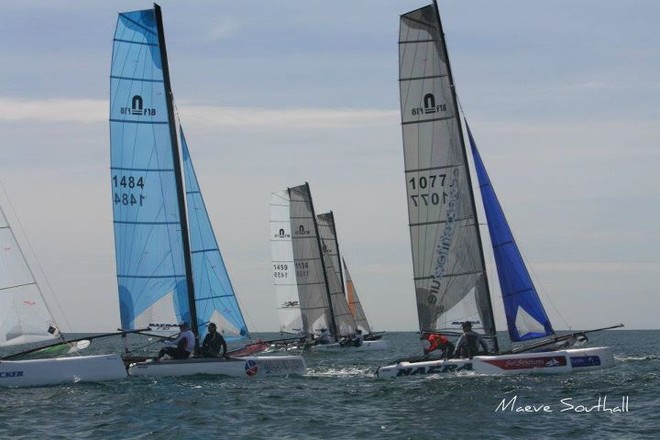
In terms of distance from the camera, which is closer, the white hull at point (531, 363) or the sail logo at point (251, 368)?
the white hull at point (531, 363)

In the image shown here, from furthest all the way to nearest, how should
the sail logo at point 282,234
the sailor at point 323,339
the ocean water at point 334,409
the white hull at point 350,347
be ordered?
the sail logo at point 282,234
the sailor at point 323,339
the white hull at point 350,347
the ocean water at point 334,409

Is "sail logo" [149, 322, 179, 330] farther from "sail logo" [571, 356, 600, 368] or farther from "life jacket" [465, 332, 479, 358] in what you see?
"sail logo" [571, 356, 600, 368]

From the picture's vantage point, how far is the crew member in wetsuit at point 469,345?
25062mm

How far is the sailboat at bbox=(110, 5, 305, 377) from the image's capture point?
92.0ft

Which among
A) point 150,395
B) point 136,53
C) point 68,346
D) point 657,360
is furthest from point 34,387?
point 657,360

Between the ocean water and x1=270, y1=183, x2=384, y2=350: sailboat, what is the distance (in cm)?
2645

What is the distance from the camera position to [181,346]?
26734mm

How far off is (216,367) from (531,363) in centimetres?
740

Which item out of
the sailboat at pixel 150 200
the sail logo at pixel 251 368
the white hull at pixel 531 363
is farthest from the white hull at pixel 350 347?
the white hull at pixel 531 363

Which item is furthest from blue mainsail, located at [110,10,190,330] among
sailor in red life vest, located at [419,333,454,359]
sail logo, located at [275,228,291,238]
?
sail logo, located at [275,228,291,238]

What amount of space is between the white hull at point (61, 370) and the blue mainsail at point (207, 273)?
14.3 ft

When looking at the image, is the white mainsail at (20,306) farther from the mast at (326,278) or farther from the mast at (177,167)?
the mast at (326,278)

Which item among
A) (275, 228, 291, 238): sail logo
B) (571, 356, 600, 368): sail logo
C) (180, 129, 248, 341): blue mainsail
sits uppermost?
(275, 228, 291, 238): sail logo

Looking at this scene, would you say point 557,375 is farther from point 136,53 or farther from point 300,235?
point 300,235
